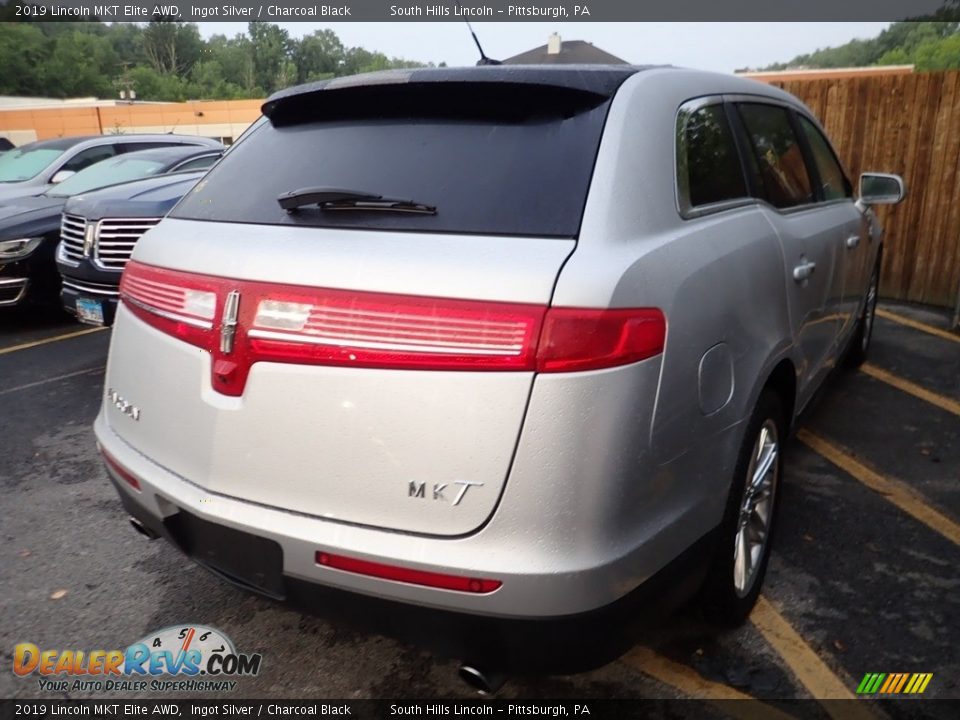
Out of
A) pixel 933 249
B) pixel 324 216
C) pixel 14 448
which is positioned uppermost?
pixel 324 216

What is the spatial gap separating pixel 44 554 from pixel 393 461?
2.22 metres

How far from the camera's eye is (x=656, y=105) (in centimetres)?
217

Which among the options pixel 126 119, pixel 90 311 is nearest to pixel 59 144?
pixel 90 311

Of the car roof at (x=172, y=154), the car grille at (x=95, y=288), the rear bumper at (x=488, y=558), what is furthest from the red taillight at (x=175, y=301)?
the car roof at (x=172, y=154)

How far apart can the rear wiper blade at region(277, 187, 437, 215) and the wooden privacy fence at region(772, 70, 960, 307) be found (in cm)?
668

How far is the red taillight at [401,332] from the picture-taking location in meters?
1.65

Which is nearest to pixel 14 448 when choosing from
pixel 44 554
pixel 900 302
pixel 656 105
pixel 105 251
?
pixel 44 554

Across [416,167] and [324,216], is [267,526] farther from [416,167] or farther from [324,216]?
[416,167]

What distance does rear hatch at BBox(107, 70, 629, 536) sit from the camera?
5.52 ft

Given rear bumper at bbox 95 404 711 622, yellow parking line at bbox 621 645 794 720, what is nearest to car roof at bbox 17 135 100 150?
rear bumper at bbox 95 404 711 622

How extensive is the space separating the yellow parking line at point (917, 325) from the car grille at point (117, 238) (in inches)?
252

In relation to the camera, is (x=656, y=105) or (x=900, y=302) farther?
(x=900, y=302)

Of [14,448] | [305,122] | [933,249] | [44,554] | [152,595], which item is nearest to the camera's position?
[305,122]

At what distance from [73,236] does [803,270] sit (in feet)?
17.7
